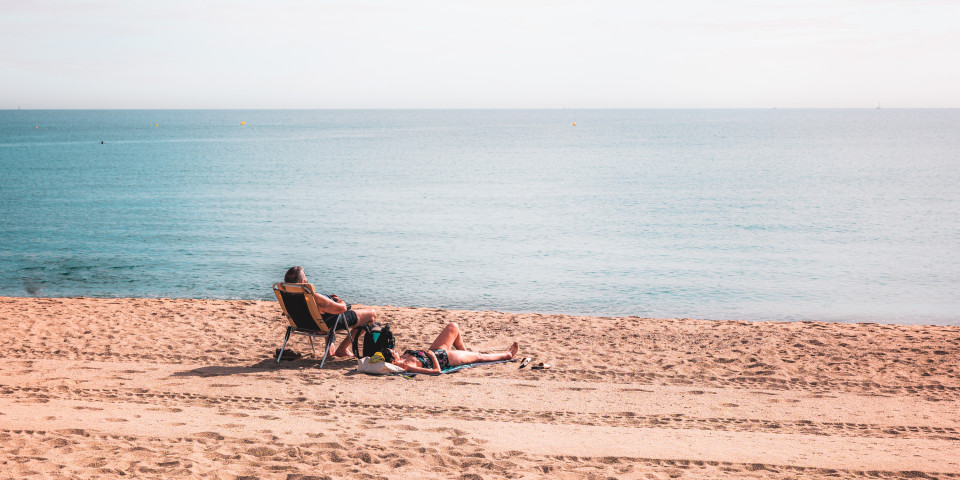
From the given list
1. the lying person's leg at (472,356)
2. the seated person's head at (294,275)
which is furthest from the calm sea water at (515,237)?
the seated person's head at (294,275)

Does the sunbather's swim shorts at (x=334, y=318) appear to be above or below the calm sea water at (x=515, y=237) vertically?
above

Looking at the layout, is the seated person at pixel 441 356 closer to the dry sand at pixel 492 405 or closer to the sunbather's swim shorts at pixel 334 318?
the dry sand at pixel 492 405

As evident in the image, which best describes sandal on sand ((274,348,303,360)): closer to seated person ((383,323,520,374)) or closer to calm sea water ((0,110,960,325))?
seated person ((383,323,520,374))

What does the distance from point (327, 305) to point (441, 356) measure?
1.39 metres

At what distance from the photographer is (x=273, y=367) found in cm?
777

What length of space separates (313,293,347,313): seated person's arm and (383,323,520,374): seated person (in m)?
0.75

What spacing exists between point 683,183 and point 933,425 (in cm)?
3717

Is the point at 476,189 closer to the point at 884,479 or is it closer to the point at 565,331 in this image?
the point at 565,331

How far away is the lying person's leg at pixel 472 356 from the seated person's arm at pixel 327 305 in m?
1.31

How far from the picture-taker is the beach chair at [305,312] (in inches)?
301

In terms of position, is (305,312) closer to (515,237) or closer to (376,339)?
(376,339)

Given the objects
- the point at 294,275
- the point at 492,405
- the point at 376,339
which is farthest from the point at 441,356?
the point at 294,275

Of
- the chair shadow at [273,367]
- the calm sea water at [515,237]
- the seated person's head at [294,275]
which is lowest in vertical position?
the calm sea water at [515,237]

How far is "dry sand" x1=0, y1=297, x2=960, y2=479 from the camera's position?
16.2 feet
